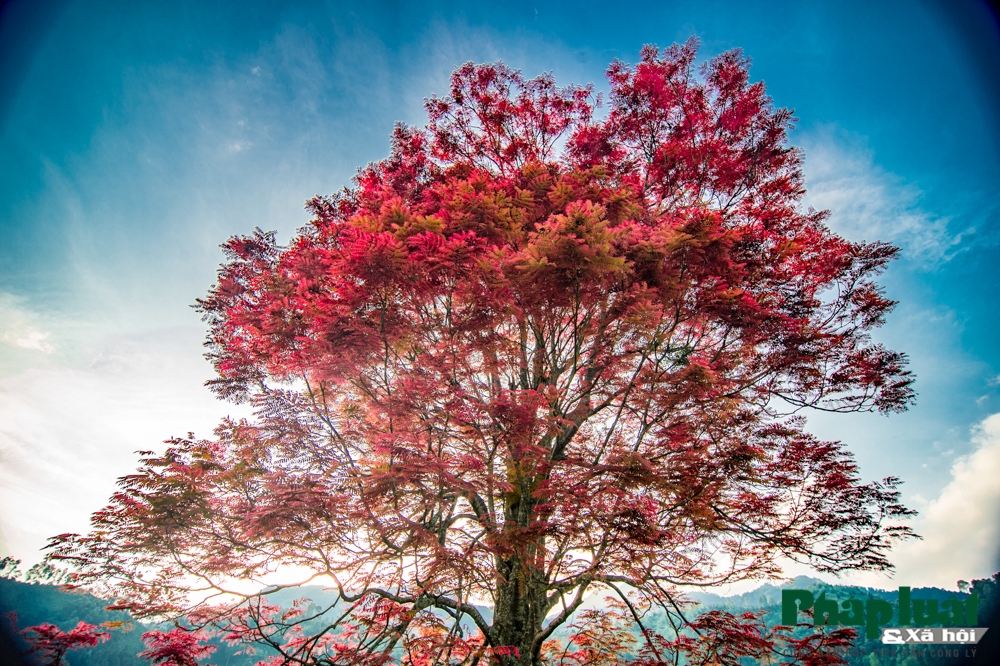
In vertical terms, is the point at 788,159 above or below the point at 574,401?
above

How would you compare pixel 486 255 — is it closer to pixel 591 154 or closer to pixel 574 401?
pixel 574 401

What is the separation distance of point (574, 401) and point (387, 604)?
389 centimetres

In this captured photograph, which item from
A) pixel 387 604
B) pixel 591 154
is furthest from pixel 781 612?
pixel 591 154

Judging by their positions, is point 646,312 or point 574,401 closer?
point 646,312

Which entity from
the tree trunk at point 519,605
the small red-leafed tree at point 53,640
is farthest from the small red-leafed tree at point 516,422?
the small red-leafed tree at point 53,640

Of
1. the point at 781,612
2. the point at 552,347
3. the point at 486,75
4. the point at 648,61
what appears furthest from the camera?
the point at 486,75

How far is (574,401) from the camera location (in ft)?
18.8
